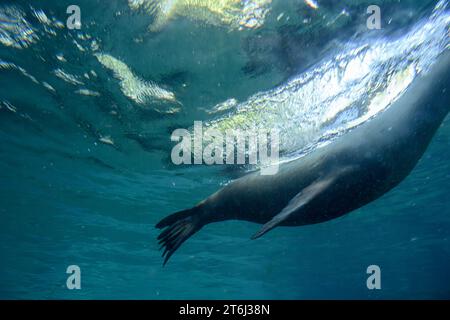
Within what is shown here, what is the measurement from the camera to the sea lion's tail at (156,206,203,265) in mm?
4902

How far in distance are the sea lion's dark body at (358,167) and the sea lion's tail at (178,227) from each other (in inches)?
1.3

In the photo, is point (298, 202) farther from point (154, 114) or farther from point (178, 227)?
point (154, 114)

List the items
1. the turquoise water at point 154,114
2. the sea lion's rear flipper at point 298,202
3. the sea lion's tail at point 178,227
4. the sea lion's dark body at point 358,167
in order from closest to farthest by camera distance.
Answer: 1. the sea lion's rear flipper at point 298,202
2. the sea lion's dark body at point 358,167
3. the sea lion's tail at point 178,227
4. the turquoise water at point 154,114

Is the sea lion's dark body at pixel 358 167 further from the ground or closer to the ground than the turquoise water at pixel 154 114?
closer to the ground

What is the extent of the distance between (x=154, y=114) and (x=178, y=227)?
3563 millimetres

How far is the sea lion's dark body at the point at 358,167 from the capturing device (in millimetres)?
3910

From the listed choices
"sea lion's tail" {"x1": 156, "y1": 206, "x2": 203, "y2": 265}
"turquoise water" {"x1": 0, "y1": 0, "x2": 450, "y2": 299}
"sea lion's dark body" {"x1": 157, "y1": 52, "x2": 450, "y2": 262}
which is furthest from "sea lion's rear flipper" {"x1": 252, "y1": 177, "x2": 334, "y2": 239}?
"turquoise water" {"x1": 0, "y1": 0, "x2": 450, "y2": 299}

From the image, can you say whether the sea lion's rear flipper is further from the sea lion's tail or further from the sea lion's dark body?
the sea lion's tail

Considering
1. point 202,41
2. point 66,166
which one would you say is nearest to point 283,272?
point 66,166

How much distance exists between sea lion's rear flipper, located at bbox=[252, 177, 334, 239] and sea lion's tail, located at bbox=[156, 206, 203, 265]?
1.88 meters

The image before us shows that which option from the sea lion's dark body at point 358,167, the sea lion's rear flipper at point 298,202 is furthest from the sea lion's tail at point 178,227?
the sea lion's rear flipper at point 298,202

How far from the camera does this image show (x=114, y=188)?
12875mm

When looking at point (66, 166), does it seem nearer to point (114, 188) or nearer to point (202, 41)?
point (114, 188)

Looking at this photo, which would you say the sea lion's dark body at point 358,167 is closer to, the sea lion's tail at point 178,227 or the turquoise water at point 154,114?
the sea lion's tail at point 178,227
